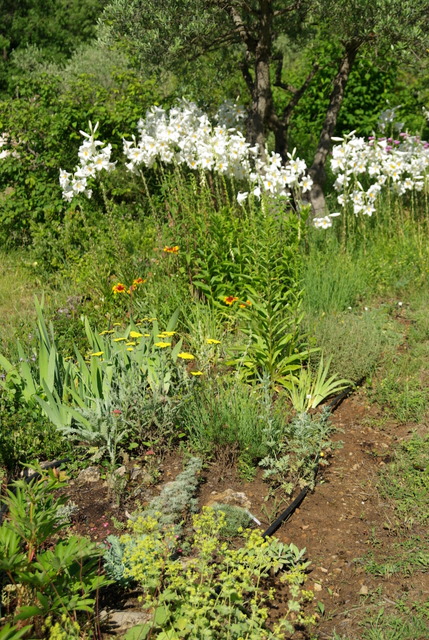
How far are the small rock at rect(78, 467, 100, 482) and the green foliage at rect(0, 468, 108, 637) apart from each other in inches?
39.8

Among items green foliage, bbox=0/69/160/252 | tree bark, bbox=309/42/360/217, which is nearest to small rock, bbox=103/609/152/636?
green foliage, bbox=0/69/160/252

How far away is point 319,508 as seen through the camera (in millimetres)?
3549

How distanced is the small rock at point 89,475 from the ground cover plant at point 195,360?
10mm

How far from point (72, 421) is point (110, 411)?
0.30 metres

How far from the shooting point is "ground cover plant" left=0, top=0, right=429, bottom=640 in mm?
2662

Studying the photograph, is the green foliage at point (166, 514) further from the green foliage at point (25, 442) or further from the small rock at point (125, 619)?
the green foliage at point (25, 442)

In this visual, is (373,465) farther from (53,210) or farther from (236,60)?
(236,60)

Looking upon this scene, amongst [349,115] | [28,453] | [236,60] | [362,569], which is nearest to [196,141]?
[236,60]

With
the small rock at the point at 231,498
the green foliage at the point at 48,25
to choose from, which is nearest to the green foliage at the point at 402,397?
the small rock at the point at 231,498

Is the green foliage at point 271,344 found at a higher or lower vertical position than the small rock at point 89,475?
higher

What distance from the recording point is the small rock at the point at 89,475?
3.63 meters

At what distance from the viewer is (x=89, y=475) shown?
365 centimetres

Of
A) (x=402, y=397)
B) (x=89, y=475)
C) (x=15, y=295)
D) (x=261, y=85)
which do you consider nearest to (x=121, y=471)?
(x=89, y=475)

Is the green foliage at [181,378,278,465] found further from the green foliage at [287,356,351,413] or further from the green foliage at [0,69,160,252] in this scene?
the green foliage at [0,69,160,252]
